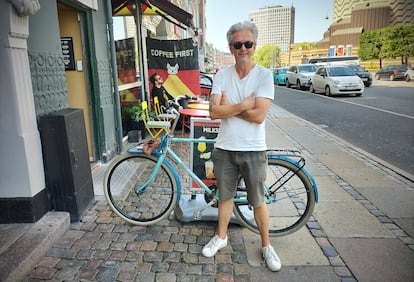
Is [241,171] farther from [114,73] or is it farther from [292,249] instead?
[114,73]

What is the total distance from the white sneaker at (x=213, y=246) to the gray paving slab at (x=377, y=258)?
1071 millimetres

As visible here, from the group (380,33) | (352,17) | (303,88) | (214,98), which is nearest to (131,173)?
(214,98)

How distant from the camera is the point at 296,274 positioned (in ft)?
8.44

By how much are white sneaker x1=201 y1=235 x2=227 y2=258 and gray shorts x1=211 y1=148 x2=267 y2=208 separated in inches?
16.7

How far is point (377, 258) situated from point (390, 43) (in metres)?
54.0

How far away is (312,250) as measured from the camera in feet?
9.53

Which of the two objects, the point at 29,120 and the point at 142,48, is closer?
the point at 29,120

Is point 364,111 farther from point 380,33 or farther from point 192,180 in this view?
point 380,33

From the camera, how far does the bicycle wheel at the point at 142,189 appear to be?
319 cm

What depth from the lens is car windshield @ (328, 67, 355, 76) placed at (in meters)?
16.7

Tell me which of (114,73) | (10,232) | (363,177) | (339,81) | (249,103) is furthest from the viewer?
(339,81)

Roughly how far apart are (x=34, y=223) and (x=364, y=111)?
1149 cm

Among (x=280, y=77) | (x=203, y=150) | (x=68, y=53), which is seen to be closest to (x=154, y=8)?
(x=68, y=53)

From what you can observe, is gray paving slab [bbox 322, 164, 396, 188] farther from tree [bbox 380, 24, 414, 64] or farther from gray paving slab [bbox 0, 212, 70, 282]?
tree [bbox 380, 24, 414, 64]
